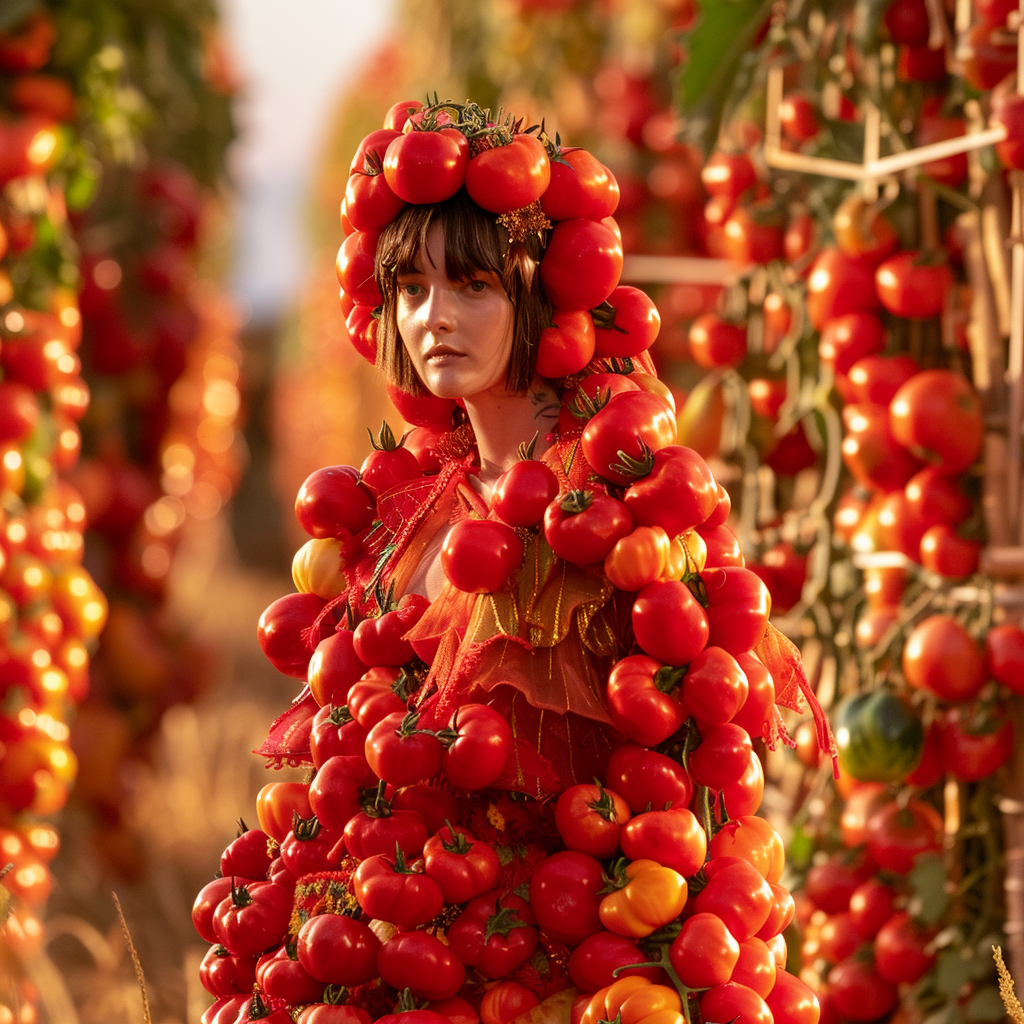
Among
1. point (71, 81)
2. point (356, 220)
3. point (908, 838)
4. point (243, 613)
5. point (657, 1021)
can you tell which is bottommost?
point (243, 613)

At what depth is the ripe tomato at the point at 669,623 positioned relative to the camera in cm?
121

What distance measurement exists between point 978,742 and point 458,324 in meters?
0.99

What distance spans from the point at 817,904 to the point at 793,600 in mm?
479

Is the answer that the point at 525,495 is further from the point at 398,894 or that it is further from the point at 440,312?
the point at 398,894

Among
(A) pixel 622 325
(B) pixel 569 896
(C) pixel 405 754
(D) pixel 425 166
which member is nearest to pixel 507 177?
(D) pixel 425 166

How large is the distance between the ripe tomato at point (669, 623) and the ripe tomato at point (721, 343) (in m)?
1.15

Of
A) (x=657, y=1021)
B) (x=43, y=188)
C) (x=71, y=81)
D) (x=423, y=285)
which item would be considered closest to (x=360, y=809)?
(x=657, y=1021)

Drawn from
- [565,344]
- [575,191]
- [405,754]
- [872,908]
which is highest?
[575,191]

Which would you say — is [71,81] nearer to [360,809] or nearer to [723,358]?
[723,358]

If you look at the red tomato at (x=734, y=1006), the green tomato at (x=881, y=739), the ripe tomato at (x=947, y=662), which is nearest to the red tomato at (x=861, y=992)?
the green tomato at (x=881, y=739)

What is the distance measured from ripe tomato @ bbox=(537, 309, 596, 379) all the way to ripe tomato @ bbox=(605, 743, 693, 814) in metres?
0.38

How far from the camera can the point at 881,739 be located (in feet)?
6.10

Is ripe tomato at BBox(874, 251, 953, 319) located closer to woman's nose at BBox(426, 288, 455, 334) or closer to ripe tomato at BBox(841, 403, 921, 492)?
ripe tomato at BBox(841, 403, 921, 492)

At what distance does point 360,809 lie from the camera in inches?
50.5
